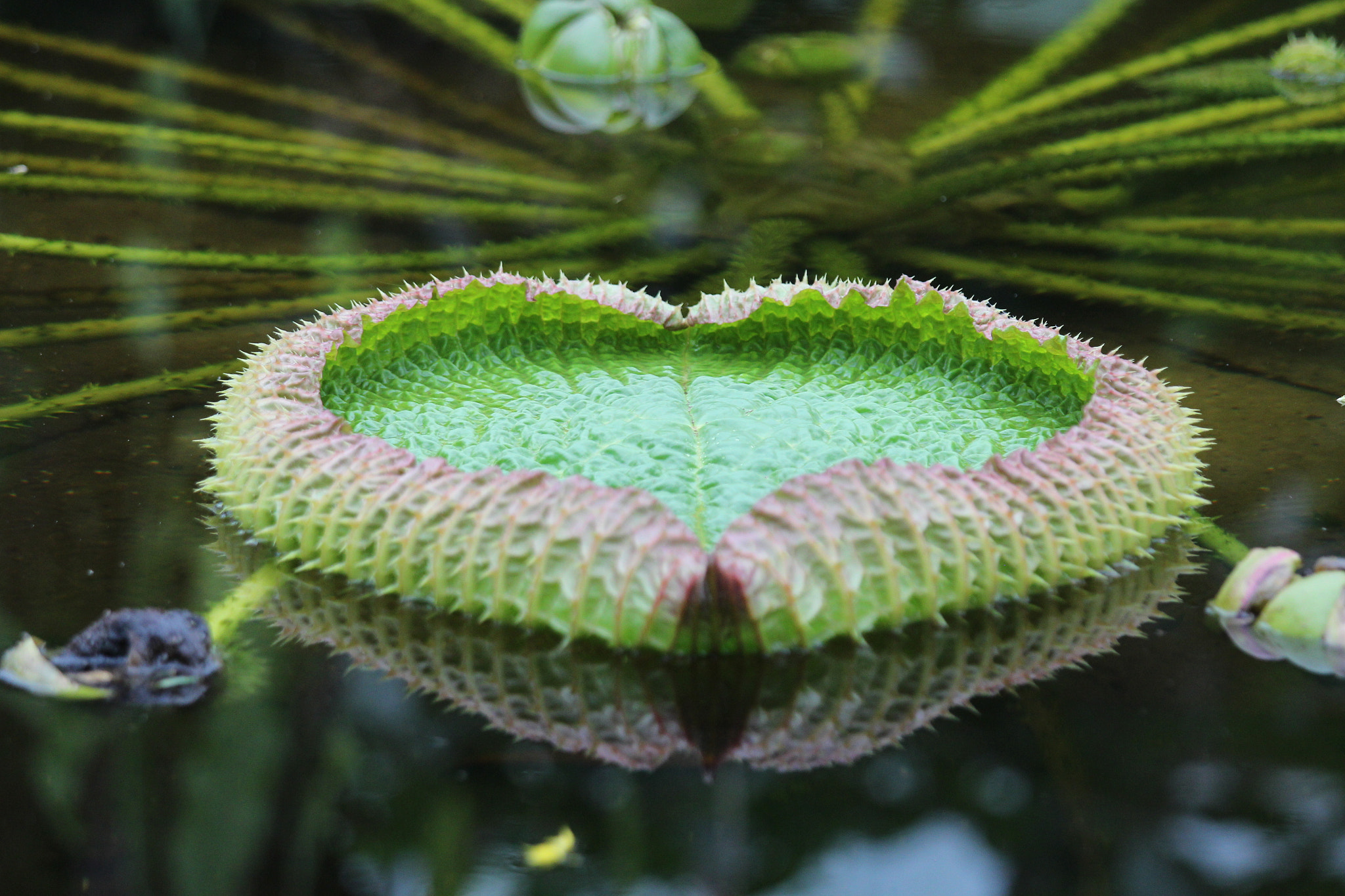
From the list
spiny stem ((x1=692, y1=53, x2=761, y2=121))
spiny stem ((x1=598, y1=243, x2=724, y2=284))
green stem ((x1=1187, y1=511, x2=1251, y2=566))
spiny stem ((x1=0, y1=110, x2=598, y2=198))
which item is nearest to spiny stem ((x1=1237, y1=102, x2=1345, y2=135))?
spiny stem ((x1=692, y1=53, x2=761, y2=121))

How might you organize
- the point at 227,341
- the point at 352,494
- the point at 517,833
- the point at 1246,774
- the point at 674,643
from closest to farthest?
the point at 517,833
the point at 1246,774
the point at 674,643
the point at 352,494
the point at 227,341

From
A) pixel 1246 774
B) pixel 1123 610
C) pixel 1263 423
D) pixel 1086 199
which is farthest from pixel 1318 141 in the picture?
pixel 1246 774

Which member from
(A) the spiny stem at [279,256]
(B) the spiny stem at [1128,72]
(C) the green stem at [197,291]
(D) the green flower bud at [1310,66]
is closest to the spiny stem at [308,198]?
(A) the spiny stem at [279,256]

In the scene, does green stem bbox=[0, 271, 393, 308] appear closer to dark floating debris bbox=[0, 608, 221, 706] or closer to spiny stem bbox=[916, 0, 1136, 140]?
dark floating debris bbox=[0, 608, 221, 706]

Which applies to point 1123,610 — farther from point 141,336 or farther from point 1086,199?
point 1086,199

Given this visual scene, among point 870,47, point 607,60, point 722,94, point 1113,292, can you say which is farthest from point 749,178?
point 870,47
